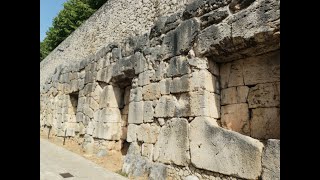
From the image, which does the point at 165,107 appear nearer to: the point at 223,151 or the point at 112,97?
the point at 223,151

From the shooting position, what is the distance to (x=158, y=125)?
18.7 ft

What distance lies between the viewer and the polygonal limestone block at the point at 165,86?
5516 mm

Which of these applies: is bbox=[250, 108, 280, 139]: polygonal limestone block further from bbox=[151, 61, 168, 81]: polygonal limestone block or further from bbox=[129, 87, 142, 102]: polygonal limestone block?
bbox=[129, 87, 142, 102]: polygonal limestone block

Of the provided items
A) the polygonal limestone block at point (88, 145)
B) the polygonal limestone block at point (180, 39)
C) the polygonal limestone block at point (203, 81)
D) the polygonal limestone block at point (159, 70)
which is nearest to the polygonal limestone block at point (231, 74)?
the polygonal limestone block at point (203, 81)

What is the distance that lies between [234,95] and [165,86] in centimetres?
142

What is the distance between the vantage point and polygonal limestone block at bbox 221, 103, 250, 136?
453cm

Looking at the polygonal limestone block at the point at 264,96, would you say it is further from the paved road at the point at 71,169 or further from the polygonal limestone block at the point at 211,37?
the paved road at the point at 71,169

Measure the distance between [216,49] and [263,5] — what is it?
1.02 meters

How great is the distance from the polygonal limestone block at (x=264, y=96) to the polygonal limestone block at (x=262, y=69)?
9 centimetres

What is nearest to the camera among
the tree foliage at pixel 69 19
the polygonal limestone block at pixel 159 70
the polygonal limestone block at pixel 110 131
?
the polygonal limestone block at pixel 159 70

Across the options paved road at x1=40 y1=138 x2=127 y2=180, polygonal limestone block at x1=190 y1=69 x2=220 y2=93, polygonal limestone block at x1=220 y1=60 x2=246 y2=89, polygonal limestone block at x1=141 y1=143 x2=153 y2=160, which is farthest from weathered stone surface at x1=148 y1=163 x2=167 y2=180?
polygonal limestone block at x1=220 y1=60 x2=246 y2=89

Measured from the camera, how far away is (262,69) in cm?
443
